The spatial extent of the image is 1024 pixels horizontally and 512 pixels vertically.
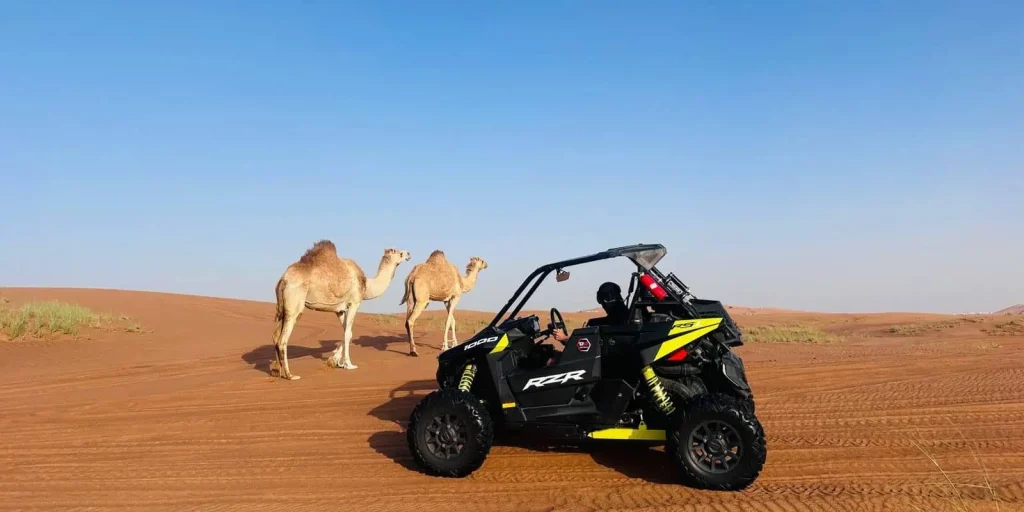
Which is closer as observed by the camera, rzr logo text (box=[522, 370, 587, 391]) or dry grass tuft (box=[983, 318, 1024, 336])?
rzr logo text (box=[522, 370, 587, 391])

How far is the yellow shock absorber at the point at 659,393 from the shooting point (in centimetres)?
589

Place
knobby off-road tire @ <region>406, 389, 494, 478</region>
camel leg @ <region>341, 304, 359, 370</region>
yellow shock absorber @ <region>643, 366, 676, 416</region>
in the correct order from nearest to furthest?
yellow shock absorber @ <region>643, 366, 676, 416</region>, knobby off-road tire @ <region>406, 389, 494, 478</region>, camel leg @ <region>341, 304, 359, 370</region>

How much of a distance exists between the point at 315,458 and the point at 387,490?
162 cm

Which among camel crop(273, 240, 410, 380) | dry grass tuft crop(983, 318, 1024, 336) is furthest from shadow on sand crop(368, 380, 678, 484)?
dry grass tuft crop(983, 318, 1024, 336)

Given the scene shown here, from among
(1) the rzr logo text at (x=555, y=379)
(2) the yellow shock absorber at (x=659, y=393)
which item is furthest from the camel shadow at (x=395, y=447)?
(2) the yellow shock absorber at (x=659, y=393)

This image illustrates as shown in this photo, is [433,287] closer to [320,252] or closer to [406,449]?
[320,252]

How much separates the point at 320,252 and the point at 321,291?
89cm

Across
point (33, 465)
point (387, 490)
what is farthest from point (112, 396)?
point (387, 490)

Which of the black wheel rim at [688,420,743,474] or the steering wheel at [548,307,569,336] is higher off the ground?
the steering wheel at [548,307,569,336]

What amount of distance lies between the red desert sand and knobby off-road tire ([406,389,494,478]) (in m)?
0.18

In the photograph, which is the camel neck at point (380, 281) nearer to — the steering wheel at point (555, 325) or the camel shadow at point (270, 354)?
the camel shadow at point (270, 354)

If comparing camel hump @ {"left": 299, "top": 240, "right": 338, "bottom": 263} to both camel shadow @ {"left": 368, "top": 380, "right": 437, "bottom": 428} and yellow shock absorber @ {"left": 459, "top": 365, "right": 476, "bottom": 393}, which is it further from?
yellow shock absorber @ {"left": 459, "top": 365, "right": 476, "bottom": 393}

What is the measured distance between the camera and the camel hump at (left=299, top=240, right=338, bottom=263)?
1459 cm

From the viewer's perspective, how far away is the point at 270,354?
18.8 metres
